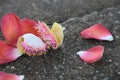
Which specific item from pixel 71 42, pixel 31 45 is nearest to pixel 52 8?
pixel 71 42

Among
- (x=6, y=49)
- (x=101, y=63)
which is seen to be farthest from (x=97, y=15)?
(x=6, y=49)

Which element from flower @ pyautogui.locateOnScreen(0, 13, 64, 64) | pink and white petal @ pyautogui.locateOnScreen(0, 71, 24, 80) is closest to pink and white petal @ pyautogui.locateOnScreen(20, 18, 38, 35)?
flower @ pyautogui.locateOnScreen(0, 13, 64, 64)

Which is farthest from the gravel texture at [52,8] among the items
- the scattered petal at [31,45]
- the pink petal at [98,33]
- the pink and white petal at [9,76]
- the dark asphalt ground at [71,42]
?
the pink and white petal at [9,76]

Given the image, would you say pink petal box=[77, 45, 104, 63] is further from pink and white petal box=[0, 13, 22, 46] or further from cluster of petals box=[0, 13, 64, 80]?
pink and white petal box=[0, 13, 22, 46]

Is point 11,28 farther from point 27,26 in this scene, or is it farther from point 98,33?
point 98,33

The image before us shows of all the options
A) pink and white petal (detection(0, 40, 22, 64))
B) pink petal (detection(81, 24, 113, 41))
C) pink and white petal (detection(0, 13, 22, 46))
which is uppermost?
pink and white petal (detection(0, 13, 22, 46))

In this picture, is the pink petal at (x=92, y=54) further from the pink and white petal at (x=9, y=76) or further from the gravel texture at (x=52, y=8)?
the gravel texture at (x=52, y=8)

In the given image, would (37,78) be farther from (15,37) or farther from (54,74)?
(15,37)
